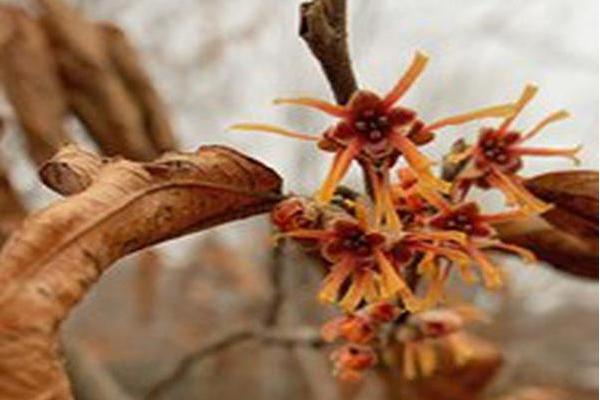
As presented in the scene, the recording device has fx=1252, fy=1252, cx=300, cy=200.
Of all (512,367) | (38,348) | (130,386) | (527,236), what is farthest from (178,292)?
(38,348)

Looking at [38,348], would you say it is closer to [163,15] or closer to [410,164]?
[410,164]

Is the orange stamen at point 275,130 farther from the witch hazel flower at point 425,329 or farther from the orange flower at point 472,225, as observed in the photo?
the witch hazel flower at point 425,329

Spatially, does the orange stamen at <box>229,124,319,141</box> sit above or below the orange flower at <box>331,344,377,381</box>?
above

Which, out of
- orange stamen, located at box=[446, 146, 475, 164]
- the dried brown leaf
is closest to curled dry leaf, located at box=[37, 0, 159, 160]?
the dried brown leaf

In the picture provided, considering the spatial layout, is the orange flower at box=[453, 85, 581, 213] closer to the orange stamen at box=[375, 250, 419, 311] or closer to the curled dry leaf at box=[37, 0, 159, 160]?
the orange stamen at box=[375, 250, 419, 311]

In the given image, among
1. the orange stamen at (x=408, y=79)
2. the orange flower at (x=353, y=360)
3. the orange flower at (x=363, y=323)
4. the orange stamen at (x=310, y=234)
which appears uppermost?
the orange stamen at (x=408, y=79)

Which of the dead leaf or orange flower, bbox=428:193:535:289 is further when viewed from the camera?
the dead leaf

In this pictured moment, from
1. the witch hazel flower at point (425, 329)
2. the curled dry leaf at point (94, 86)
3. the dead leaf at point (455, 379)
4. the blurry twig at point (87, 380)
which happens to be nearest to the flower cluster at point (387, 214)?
the witch hazel flower at point (425, 329)

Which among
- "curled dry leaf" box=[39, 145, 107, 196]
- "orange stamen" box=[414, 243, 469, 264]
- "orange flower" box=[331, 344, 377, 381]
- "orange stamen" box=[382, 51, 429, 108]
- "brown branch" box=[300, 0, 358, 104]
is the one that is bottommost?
"orange flower" box=[331, 344, 377, 381]
